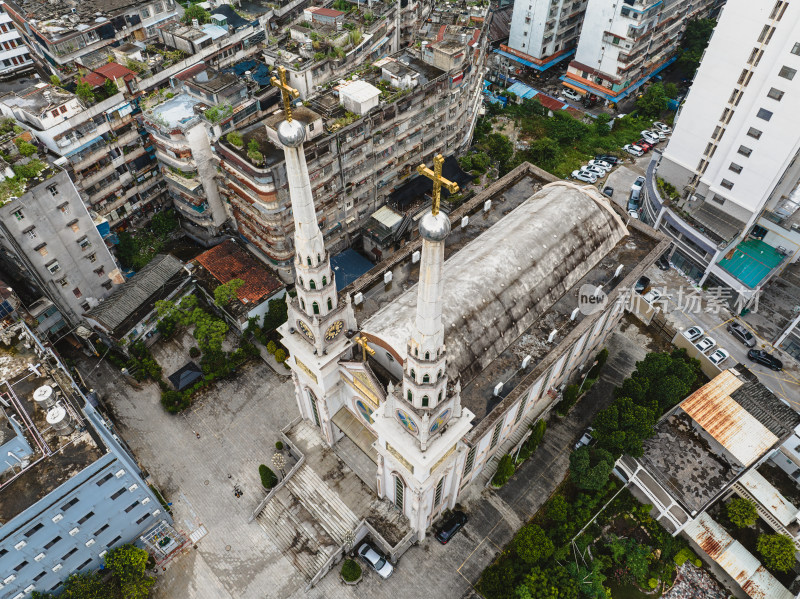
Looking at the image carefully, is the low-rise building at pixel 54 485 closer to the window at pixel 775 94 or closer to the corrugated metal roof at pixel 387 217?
the corrugated metal roof at pixel 387 217

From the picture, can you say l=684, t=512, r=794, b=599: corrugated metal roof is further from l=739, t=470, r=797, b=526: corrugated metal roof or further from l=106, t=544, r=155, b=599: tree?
l=106, t=544, r=155, b=599: tree

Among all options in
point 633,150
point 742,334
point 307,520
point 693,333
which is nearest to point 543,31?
point 633,150

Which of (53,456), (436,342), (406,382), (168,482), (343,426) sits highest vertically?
(436,342)

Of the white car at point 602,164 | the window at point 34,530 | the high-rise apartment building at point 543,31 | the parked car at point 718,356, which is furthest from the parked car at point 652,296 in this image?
the window at point 34,530

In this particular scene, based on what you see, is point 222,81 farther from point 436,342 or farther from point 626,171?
point 626,171

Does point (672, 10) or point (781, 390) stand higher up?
point (672, 10)

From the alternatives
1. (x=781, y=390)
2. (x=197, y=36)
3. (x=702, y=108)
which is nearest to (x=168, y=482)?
(x=197, y=36)
